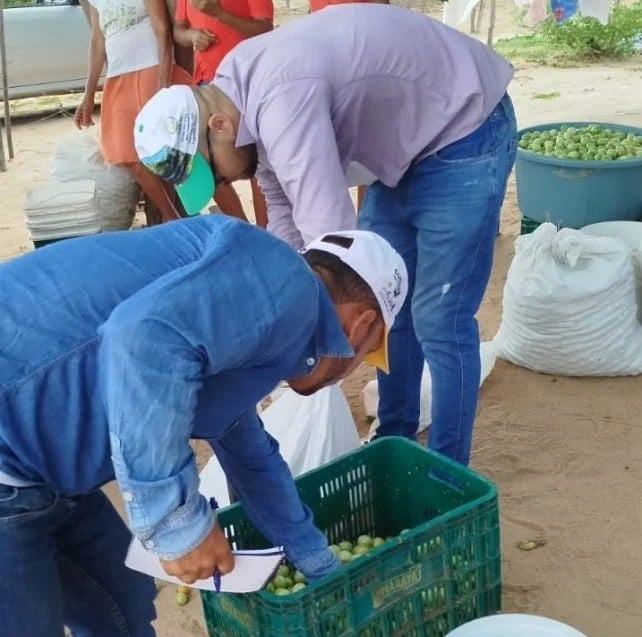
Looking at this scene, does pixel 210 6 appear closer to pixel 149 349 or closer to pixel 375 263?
pixel 375 263

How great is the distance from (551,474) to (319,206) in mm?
1431

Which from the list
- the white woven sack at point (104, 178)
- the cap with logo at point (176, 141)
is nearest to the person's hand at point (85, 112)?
the white woven sack at point (104, 178)

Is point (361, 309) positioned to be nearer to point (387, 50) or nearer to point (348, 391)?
point (387, 50)

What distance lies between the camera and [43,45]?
919 cm

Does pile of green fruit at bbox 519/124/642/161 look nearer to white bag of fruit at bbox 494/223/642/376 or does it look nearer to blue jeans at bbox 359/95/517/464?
white bag of fruit at bbox 494/223/642/376

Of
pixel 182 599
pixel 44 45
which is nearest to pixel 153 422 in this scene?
pixel 182 599

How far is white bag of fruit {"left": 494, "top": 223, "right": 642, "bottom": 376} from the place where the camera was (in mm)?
3557

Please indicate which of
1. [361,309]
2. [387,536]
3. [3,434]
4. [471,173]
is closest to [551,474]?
[387,536]

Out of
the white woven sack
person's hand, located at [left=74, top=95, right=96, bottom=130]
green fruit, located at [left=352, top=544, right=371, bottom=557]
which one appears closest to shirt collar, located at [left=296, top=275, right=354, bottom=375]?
green fruit, located at [left=352, top=544, right=371, bottom=557]

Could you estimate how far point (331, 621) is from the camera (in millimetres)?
1858

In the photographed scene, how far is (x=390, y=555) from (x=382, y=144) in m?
1.01

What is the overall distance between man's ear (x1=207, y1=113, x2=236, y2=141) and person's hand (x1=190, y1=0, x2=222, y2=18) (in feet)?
7.02

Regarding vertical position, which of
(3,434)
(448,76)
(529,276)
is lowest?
(529,276)

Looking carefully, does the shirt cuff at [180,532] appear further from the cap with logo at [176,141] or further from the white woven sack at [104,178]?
the white woven sack at [104,178]
